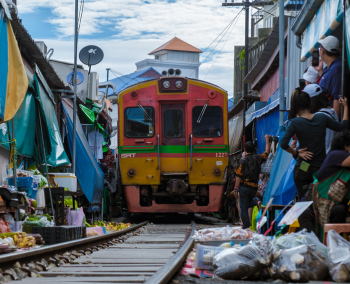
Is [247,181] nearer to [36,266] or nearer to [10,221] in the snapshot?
[10,221]

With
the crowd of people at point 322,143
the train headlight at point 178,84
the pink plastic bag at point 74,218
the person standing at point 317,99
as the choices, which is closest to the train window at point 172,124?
the train headlight at point 178,84

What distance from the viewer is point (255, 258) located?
12.3ft

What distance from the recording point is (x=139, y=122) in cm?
1262

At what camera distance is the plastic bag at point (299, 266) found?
3604mm

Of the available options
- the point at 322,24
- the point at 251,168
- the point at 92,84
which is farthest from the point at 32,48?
the point at 92,84

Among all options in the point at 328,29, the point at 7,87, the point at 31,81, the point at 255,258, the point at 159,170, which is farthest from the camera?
the point at 159,170

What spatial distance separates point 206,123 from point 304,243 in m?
8.86

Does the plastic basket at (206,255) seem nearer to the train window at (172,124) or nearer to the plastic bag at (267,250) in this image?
the plastic bag at (267,250)

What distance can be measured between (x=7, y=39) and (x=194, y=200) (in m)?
6.35

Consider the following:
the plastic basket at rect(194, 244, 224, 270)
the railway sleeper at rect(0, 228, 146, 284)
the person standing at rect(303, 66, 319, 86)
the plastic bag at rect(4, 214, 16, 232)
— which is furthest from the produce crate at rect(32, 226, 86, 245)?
the person standing at rect(303, 66, 319, 86)

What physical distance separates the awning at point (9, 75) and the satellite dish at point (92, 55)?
369 inches

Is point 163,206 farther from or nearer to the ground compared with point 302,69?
nearer to the ground

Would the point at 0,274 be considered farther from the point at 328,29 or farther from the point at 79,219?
the point at 79,219

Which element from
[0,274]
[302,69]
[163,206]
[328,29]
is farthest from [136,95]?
[0,274]
